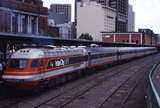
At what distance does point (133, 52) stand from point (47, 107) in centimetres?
4933

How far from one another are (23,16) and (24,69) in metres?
66.6

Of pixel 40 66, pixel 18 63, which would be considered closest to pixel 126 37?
pixel 40 66

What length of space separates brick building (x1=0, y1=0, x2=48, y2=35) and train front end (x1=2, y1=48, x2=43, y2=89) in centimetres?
4775

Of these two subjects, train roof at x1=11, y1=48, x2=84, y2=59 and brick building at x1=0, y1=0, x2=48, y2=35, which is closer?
train roof at x1=11, y1=48, x2=84, y2=59

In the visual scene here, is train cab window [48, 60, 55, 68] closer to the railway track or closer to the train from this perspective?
the train

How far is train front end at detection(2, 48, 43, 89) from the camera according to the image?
72.5 feet

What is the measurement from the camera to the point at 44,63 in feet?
79.1

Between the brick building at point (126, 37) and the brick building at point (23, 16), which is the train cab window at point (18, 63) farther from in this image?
the brick building at point (126, 37)

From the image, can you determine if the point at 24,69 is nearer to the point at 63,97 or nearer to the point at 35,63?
the point at 35,63

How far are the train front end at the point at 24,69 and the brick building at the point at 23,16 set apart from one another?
157ft

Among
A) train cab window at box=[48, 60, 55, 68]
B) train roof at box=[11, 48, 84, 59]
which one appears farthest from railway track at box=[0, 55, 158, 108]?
train roof at box=[11, 48, 84, 59]

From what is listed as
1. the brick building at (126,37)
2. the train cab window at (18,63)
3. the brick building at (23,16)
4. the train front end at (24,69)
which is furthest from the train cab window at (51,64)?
the brick building at (126,37)

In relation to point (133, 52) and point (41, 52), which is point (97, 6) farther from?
point (41, 52)

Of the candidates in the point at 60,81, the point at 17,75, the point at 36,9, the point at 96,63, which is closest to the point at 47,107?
the point at 17,75
